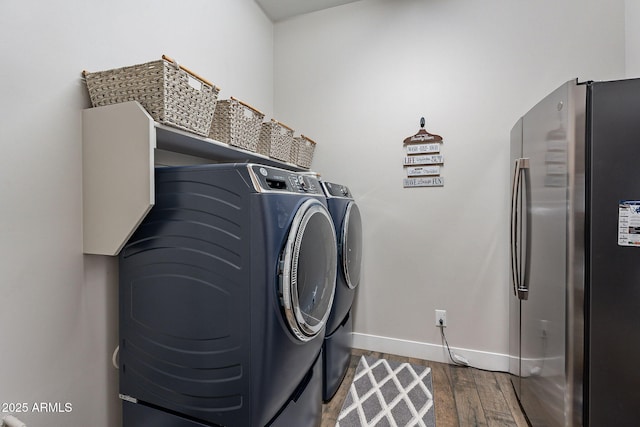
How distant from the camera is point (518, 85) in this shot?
203 centimetres

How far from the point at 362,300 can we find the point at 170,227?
1771mm

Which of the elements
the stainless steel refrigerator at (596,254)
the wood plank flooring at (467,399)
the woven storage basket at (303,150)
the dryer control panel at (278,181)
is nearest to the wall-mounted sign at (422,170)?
the woven storage basket at (303,150)

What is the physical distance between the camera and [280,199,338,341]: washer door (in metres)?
1.01

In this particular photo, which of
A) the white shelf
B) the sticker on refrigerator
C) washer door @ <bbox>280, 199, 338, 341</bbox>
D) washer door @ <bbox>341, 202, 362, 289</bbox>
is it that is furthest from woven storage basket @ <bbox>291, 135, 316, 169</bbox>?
the sticker on refrigerator

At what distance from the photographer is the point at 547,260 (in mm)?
1354

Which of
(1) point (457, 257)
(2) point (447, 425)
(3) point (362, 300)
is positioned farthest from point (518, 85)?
(2) point (447, 425)

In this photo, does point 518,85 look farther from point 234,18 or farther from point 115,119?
point 115,119

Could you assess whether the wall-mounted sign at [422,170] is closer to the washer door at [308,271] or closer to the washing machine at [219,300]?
the washer door at [308,271]

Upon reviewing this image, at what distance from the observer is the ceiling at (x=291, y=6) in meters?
2.41

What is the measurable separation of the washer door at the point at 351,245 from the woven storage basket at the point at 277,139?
57cm

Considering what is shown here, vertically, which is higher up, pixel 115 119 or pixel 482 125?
pixel 482 125

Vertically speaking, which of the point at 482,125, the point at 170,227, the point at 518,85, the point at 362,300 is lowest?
the point at 362,300

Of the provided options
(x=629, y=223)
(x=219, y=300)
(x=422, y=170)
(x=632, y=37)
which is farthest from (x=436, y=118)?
(x=219, y=300)

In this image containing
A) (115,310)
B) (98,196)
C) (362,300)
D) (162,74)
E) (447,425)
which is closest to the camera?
(162,74)
